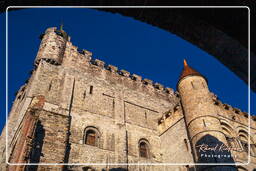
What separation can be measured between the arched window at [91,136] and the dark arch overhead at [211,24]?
431 inches

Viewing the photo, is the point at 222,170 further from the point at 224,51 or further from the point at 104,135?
the point at 224,51

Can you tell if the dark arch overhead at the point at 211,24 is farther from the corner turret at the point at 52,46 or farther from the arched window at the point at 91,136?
the corner turret at the point at 52,46

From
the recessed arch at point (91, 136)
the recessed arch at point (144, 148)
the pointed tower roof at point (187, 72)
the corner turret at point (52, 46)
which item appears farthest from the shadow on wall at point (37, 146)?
the pointed tower roof at point (187, 72)

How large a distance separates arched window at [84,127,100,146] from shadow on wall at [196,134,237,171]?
534cm

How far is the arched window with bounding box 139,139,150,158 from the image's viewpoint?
14.2 m

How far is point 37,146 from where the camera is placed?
10.2m

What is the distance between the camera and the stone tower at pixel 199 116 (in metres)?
11.0

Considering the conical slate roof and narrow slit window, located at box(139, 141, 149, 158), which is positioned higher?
the conical slate roof

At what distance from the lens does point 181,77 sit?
50.5ft

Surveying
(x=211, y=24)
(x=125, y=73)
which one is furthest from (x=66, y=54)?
(x=211, y=24)

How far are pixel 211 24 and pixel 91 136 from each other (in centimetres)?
1150
